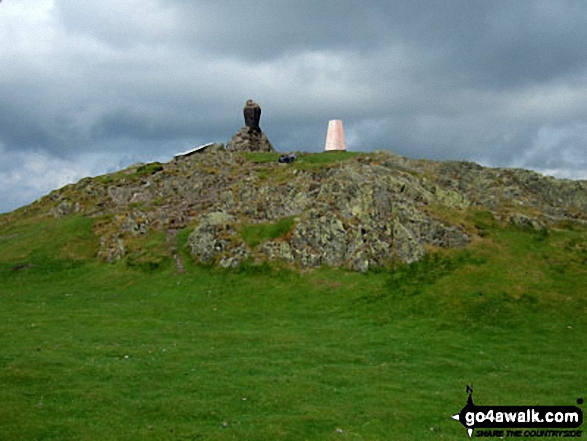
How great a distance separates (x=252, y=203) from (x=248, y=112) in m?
43.9

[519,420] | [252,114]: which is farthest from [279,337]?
[252,114]

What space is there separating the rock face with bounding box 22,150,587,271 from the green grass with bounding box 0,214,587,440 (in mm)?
2939

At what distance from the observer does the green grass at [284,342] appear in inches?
1000

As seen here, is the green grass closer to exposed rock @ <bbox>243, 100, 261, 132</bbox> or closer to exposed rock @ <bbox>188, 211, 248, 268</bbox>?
exposed rock @ <bbox>188, 211, 248, 268</bbox>

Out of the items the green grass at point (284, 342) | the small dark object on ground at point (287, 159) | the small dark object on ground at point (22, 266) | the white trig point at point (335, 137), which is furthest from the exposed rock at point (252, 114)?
the small dark object on ground at point (22, 266)

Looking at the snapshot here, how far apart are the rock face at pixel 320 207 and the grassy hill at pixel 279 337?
5.64 feet

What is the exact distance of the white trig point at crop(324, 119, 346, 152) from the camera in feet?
352

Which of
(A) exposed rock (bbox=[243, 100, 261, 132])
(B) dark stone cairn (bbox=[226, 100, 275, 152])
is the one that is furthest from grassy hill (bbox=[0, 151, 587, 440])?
(A) exposed rock (bbox=[243, 100, 261, 132])

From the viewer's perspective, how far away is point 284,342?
139ft

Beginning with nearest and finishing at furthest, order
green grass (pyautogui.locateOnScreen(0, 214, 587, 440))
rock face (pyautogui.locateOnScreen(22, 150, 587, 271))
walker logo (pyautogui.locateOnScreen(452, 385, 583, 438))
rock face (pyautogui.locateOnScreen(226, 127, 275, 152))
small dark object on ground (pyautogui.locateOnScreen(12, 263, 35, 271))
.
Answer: green grass (pyautogui.locateOnScreen(0, 214, 587, 440)), walker logo (pyautogui.locateOnScreen(452, 385, 583, 438)), rock face (pyautogui.locateOnScreen(22, 150, 587, 271)), small dark object on ground (pyautogui.locateOnScreen(12, 263, 35, 271)), rock face (pyautogui.locateOnScreen(226, 127, 275, 152))

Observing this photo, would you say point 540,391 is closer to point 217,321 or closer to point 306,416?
point 306,416

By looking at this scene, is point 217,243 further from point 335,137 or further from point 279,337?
point 335,137

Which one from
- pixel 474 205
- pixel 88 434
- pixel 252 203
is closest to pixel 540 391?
pixel 88 434

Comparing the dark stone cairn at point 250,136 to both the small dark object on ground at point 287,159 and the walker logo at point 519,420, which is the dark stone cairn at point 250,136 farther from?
the walker logo at point 519,420
